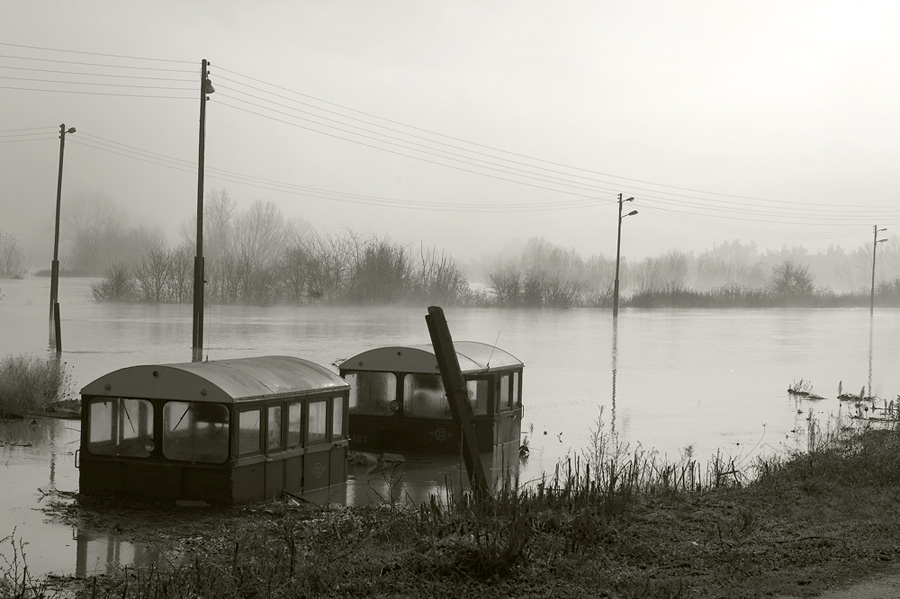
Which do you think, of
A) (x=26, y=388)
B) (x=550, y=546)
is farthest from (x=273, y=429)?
(x=26, y=388)

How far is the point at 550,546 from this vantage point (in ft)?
32.7

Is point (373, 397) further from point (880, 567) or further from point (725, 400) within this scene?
point (725, 400)

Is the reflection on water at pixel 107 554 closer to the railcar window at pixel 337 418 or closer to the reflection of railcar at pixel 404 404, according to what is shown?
the railcar window at pixel 337 418

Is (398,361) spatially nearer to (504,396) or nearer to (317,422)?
(504,396)

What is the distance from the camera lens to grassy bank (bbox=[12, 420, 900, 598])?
882 centimetres

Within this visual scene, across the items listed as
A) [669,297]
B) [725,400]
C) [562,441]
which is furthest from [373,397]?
[669,297]

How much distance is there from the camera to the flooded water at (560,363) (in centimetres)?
1914

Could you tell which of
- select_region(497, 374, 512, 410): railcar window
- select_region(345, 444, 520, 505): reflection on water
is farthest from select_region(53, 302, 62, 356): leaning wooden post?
select_region(345, 444, 520, 505): reflection on water

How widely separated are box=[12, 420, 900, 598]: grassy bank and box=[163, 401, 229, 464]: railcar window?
4.04 ft

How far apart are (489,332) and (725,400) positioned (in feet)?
96.6

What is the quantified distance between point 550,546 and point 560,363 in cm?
4213

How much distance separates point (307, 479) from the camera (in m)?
17.0

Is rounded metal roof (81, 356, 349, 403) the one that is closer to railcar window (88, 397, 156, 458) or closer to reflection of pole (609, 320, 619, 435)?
railcar window (88, 397, 156, 458)

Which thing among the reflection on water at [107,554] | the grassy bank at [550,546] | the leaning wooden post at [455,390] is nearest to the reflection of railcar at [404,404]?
the grassy bank at [550,546]
